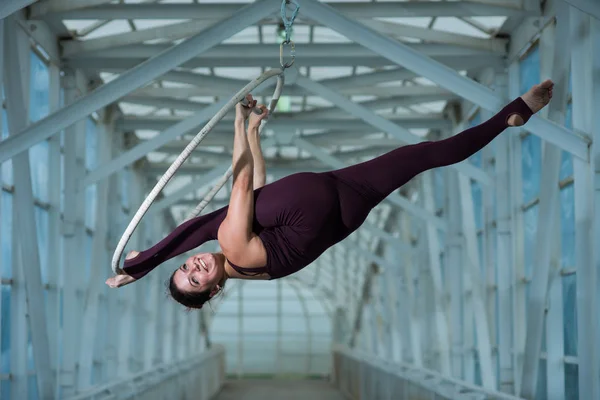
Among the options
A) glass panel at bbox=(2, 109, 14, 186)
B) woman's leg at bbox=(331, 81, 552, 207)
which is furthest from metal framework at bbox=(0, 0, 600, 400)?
woman's leg at bbox=(331, 81, 552, 207)

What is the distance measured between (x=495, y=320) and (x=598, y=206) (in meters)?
8.10

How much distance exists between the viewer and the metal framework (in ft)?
35.3

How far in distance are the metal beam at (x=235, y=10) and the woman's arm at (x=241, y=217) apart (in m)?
8.02

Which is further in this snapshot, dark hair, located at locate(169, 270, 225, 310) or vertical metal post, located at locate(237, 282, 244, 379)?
vertical metal post, located at locate(237, 282, 244, 379)

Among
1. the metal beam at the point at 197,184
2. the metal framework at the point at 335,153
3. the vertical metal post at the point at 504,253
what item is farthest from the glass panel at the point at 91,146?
the vertical metal post at the point at 504,253

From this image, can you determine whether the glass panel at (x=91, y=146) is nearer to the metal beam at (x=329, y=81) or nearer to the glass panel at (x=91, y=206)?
the glass panel at (x=91, y=206)

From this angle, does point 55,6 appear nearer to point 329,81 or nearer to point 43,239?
point 43,239

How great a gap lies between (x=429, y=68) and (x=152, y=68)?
3106 mm

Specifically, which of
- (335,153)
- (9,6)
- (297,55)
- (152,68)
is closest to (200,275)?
(9,6)

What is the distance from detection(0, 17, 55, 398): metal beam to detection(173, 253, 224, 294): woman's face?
617 cm

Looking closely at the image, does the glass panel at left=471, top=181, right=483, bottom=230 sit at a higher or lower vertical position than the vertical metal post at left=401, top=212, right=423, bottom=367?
higher

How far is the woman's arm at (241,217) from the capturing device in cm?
571

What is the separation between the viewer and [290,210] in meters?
5.91

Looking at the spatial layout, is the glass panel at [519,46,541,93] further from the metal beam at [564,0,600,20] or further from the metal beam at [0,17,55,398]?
the metal beam at [0,17,55,398]
